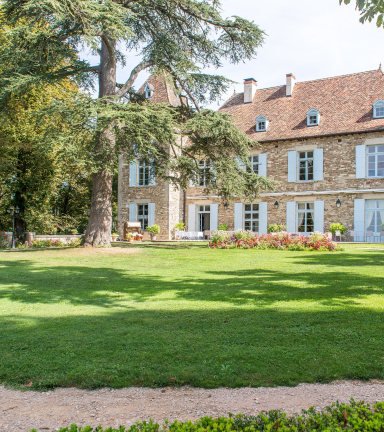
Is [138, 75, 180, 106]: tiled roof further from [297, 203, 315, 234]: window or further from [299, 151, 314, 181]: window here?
→ [297, 203, 315, 234]: window

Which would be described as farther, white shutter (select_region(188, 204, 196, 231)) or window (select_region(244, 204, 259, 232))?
white shutter (select_region(188, 204, 196, 231))

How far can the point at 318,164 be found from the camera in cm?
2172

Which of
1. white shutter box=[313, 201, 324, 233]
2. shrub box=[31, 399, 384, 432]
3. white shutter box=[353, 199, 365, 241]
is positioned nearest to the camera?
shrub box=[31, 399, 384, 432]

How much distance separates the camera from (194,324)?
177 inches

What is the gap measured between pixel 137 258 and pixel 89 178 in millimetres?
19574

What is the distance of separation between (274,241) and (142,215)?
12293 millimetres

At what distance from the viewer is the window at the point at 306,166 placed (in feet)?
72.7

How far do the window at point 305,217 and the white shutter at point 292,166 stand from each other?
1.56 meters

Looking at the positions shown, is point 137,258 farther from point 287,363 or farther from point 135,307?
point 287,363

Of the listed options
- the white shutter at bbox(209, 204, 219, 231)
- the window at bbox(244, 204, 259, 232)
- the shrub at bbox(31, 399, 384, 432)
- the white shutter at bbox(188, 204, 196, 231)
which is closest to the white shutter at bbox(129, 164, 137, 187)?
the white shutter at bbox(188, 204, 196, 231)

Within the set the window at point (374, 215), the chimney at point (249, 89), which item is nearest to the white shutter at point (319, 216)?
the window at point (374, 215)

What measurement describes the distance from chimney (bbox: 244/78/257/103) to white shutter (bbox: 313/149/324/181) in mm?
6608

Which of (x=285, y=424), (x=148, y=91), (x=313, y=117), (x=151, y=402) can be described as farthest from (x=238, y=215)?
(x=285, y=424)

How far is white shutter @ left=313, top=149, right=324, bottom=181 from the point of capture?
2161cm
